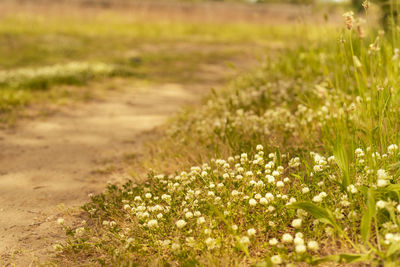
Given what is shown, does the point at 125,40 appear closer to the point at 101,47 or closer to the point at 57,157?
the point at 101,47

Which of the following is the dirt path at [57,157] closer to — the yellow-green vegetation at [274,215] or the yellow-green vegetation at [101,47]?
the yellow-green vegetation at [274,215]

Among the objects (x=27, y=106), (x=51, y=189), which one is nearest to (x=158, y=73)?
(x=27, y=106)

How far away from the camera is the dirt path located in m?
2.42

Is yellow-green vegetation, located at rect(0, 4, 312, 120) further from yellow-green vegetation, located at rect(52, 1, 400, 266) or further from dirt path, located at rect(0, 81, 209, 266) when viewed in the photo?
yellow-green vegetation, located at rect(52, 1, 400, 266)

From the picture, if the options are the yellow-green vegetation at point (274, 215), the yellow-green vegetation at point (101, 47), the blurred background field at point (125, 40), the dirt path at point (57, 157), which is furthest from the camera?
the yellow-green vegetation at point (101, 47)

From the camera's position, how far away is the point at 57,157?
3834mm

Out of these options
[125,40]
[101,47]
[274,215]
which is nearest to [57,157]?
[274,215]

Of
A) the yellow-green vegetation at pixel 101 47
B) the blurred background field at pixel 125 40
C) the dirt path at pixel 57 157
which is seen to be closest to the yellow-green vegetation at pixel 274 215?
the dirt path at pixel 57 157

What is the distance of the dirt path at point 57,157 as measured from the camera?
7.95 feet

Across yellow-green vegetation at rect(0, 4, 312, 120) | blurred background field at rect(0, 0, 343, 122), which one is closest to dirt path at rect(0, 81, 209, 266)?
blurred background field at rect(0, 0, 343, 122)

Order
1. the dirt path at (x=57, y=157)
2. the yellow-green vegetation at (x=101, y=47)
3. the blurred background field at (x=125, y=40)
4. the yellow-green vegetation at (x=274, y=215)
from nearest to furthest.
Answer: the yellow-green vegetation at (x=274, y=215) < the dirt path at (x=57, y=157) < the blurred background field at (x=125, y=40) < the yellow-green vegetation at (x=101, y=47)

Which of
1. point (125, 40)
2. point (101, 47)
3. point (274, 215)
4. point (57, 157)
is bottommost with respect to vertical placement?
point (57, 157)

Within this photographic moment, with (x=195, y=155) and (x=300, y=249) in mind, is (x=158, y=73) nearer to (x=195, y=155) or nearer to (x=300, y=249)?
(x=195, y=155)

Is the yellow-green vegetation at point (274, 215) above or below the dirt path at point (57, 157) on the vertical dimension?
above
